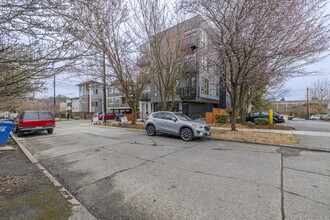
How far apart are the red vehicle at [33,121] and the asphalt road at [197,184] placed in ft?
21.0

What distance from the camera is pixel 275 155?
564 centimetres

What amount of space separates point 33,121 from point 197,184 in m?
11.5

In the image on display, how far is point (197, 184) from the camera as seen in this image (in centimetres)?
337

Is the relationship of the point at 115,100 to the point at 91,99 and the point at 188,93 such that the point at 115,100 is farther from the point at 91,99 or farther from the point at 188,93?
the point at 188,93

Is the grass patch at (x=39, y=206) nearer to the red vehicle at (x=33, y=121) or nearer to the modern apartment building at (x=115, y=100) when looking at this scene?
the red vehicle at (x=33, y=121)

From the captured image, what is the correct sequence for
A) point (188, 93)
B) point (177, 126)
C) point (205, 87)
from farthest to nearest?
point (205, 87), point (188, 93), point (177, 126)

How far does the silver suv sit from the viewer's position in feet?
26.7

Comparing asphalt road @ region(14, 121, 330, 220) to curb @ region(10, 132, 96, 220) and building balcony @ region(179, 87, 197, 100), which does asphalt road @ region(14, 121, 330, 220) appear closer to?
curb @ region(10, 132, 96, 220)

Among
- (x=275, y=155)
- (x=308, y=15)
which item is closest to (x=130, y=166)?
(x=275, y=155)

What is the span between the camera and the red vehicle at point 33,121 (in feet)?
32.8

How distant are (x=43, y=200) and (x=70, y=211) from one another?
715mm

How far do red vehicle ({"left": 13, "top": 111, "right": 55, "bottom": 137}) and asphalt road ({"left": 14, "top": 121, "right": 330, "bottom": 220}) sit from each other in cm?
640

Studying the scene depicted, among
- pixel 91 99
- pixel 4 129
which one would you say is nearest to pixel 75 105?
pixel 91 99

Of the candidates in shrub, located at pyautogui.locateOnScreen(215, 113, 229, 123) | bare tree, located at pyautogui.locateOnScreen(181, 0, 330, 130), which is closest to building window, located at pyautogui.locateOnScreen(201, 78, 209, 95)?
shrub, located at pyautogui.locateOnScreen(215, 113, 229, 123)
